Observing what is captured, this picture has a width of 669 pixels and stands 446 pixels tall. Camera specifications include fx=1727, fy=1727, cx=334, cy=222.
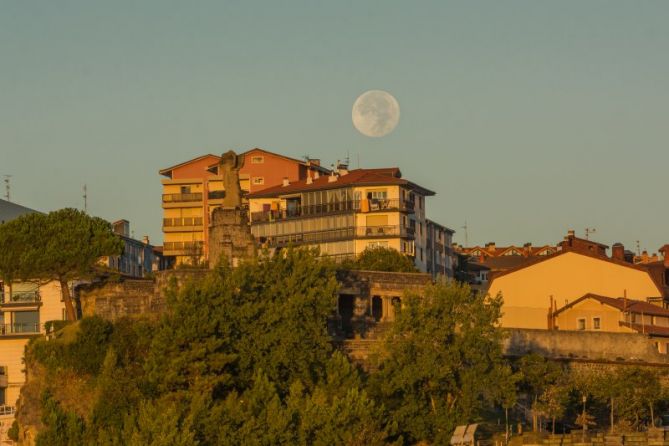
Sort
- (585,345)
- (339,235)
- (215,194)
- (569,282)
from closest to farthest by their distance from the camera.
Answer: (585,345) < (569,282) < (339,235) < (215,194)

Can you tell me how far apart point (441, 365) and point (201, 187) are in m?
71.4

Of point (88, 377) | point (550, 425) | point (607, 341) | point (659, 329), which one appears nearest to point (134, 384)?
point (88, 377)

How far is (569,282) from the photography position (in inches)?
4272

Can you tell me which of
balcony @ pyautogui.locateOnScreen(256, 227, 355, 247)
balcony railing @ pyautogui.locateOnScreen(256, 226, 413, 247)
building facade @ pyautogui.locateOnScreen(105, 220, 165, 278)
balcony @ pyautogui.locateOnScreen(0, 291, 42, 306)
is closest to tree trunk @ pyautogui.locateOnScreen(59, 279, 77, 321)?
balcony @ pyautogui.locateOnScreen(0, 291, 42, 306)

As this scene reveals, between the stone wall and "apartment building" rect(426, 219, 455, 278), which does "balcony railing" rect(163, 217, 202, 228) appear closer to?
"apartment building" rect(426, 219, 455, 278)

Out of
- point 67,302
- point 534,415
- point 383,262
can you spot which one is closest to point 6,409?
point 67,302

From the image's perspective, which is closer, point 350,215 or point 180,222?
point 350,215

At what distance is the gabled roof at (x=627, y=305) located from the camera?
98.1m

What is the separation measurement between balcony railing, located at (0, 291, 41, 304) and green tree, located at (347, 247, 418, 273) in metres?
18.1

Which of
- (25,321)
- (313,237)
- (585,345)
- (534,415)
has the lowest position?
(534,415)

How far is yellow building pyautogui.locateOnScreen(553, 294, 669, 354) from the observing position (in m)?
96.6

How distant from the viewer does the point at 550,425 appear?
84.6m

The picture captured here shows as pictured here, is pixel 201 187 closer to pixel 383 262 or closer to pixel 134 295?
pixel 383 262

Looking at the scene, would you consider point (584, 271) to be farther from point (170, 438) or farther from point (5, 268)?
point (170, 438)
